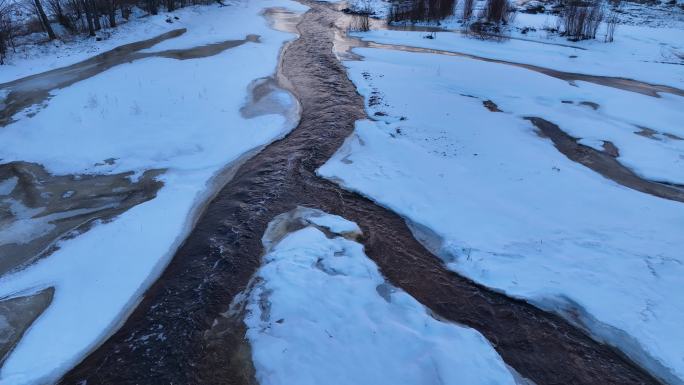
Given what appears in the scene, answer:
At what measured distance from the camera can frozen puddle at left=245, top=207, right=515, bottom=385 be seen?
4305 mm

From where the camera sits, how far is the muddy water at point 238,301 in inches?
174

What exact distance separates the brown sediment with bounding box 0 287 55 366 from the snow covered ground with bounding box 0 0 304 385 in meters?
0.10

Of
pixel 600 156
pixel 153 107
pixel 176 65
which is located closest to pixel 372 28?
pixel 176 65

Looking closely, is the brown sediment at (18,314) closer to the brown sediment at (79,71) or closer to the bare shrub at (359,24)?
the brown sediment at (79,71)

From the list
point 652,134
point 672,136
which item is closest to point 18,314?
point 652,134

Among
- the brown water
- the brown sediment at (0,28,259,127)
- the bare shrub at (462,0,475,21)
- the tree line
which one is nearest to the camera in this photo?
the brown sediment at (0,28,259,127)

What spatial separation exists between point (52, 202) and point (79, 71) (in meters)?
7.91

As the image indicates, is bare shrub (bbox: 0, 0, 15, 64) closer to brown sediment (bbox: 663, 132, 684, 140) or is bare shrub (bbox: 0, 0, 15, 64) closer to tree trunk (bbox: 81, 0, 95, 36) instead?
tree trunk (bbox: 81, 0, 95, 36)

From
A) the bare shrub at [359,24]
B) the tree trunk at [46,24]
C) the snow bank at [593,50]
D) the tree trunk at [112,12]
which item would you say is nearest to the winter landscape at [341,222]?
the snow bank at [593,50]

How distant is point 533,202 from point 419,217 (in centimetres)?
187

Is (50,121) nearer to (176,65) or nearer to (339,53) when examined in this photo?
(176,65)

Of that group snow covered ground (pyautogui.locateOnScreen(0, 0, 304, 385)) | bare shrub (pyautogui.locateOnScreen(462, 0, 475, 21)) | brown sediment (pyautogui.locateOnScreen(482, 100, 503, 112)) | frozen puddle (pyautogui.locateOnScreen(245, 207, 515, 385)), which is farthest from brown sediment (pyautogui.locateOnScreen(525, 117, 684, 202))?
bare shrub (pyautogui.locateOnScreen(462, 0, 475, 21))

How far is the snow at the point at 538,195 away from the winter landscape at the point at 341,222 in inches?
1.5

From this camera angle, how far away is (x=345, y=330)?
4785mm
